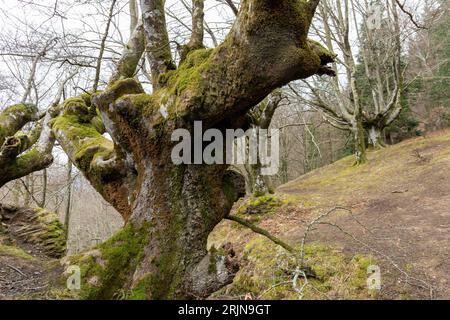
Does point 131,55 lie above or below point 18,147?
above

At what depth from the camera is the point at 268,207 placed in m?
9.30

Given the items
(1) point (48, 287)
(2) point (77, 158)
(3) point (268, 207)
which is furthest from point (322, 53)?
(3) point (268, 207)

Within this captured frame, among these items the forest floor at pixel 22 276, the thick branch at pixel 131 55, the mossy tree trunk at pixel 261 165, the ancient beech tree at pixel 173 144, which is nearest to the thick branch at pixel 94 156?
the ancient beech tree at pixel 173 144

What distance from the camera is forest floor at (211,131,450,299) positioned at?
4.36 meters

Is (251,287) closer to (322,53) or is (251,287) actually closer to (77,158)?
(77,158)

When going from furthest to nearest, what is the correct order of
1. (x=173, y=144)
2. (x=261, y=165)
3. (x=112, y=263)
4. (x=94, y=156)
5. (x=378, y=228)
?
(x=261, y=165) < (x=378, y=228) < (x=94, y=156) < (x=173, y=144) < (x=112, y=263)

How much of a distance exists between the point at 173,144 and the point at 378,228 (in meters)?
5.25

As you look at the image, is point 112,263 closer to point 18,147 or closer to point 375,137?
A: point 18,147

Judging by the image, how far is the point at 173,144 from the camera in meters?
2.85

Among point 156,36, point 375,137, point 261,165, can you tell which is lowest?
point 261,165

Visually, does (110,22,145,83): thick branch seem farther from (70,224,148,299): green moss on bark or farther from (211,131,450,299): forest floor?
(211,131,450,299): forest floor

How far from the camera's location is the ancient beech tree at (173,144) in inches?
99.3

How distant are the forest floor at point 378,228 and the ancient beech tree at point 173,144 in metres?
0.81

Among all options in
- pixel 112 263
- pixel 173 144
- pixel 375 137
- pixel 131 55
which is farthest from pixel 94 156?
pixel 375 137
